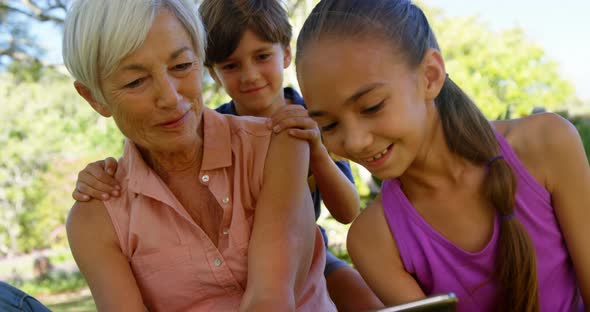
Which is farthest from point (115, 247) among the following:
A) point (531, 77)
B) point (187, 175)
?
point (531, 77)

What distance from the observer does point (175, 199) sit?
2.30 meters

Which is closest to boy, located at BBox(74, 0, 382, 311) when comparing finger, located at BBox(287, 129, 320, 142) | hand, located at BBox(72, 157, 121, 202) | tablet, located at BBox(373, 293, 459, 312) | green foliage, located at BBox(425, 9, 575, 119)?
finger, located at BBox(287, 129, 320, 142)

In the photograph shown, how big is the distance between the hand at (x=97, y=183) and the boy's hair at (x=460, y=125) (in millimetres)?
850

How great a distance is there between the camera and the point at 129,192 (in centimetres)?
233

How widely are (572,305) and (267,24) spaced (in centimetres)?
179

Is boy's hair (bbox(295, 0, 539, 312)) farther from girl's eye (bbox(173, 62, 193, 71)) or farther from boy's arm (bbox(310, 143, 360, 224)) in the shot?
boy's arm (bbox(310, 143, 360, 224))

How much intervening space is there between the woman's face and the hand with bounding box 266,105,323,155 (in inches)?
11.5

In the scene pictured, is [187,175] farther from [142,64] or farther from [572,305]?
[572,305]

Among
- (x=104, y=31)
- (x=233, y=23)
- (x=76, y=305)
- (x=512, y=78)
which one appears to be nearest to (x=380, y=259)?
(x=104, y=31)

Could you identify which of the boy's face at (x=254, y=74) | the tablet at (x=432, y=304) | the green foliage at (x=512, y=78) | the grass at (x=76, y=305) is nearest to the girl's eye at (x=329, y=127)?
the tablet at (x=432, y=304)

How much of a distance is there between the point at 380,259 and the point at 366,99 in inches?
23.2

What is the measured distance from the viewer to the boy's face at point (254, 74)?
305 centimetres

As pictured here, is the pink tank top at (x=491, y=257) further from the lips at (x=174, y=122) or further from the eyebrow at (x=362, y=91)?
the lips at (x=174, y=122)

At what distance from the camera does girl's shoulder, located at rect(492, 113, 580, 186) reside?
2.04 metres
